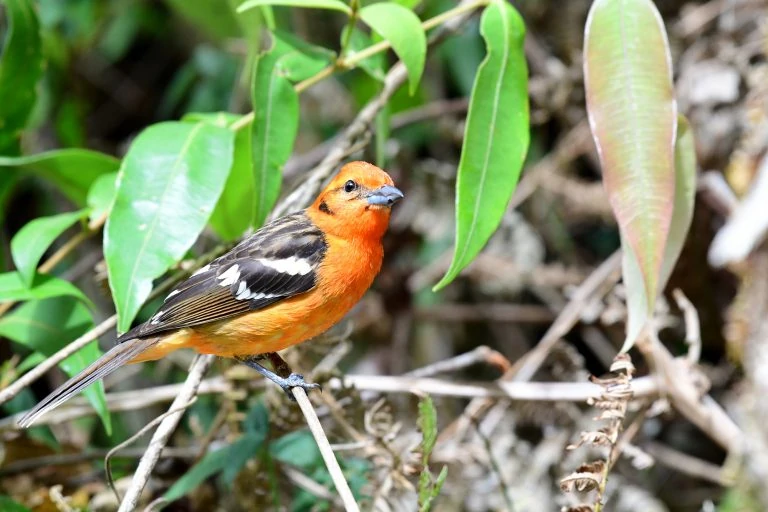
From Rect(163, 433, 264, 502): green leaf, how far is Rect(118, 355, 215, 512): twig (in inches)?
17.0

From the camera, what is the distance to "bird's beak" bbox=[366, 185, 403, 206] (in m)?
3.45

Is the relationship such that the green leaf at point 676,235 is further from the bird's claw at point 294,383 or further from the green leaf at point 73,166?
the green leaf at point 73,166

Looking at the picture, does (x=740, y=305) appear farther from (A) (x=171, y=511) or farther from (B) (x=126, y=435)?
(B) (x=126, y=435)

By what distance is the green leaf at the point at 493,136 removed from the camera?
299cm

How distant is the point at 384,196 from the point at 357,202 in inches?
5.1

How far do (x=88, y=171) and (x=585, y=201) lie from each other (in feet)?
8.87

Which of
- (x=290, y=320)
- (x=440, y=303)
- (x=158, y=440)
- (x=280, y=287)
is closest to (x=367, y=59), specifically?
(x=280, y=287)

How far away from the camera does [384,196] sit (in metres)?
3.48

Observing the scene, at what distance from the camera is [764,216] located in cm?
372

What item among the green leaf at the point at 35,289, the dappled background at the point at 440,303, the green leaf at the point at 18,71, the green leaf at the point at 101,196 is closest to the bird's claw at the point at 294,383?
the dappled background at the point at 440,303

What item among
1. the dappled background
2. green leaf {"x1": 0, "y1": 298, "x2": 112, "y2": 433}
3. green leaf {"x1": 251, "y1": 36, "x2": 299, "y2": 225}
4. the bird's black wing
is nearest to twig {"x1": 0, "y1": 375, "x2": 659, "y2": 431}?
the dappled background

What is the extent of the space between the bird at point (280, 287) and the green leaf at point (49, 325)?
0.22 metres

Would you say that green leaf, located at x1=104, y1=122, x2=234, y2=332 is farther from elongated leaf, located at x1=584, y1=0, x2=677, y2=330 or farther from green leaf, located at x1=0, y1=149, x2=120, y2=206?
elongated leaf, located at x1=584, y1=0, x2=677, y2=330

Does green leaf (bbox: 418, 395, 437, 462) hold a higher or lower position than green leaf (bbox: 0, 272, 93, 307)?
lower
